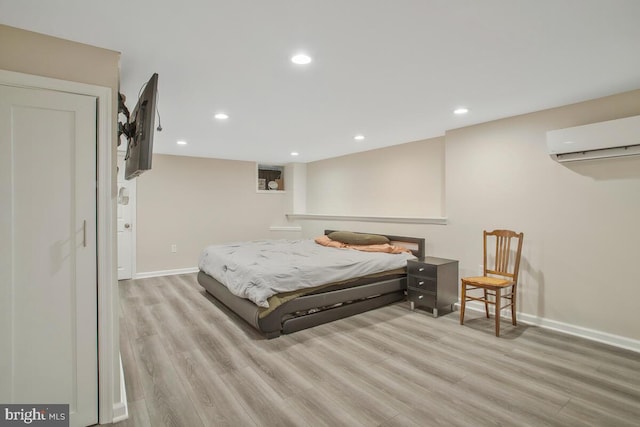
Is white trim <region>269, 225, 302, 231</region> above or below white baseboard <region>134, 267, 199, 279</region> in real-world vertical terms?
above

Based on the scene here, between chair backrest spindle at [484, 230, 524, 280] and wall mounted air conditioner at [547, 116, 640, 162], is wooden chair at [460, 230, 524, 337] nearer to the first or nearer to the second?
chair backrest spindle at [484, 230, 524, 280]

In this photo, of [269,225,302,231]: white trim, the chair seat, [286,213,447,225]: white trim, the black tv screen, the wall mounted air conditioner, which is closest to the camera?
the black tv screen

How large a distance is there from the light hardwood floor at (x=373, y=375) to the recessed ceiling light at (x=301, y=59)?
7.59 ft

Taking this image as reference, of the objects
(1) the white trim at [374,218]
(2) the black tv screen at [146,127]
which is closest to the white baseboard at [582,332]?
(1) the white trim at [374,218]

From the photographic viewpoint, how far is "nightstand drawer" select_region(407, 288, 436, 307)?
3.62 m

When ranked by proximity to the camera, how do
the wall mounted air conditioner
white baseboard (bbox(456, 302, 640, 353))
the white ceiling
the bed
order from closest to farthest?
the white ceiling
the wall mounted air conditioner
white baseboard (bbox(456, 302, 640, 353))
the bed

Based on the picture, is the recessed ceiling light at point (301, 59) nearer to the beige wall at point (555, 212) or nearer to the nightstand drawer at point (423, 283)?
the beige wall at point (555, 212)

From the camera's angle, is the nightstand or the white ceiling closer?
the white ceiling

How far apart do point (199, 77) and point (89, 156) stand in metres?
1.07

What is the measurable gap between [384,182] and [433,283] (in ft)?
7.12

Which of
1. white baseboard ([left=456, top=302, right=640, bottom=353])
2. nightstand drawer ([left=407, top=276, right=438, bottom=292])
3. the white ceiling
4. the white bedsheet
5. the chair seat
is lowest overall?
white baseboard ([left=456, top=302, right=640, bottom=353])

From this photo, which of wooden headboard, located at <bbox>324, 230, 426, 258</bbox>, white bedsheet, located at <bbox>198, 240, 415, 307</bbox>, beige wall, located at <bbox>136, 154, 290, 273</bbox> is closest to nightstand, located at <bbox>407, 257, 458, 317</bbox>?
white bedsheet, located at <bbox>198, 240, 415, 307</bbox>

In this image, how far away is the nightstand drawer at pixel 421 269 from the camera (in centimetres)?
360

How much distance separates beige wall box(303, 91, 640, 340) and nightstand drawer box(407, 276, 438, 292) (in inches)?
23.7
